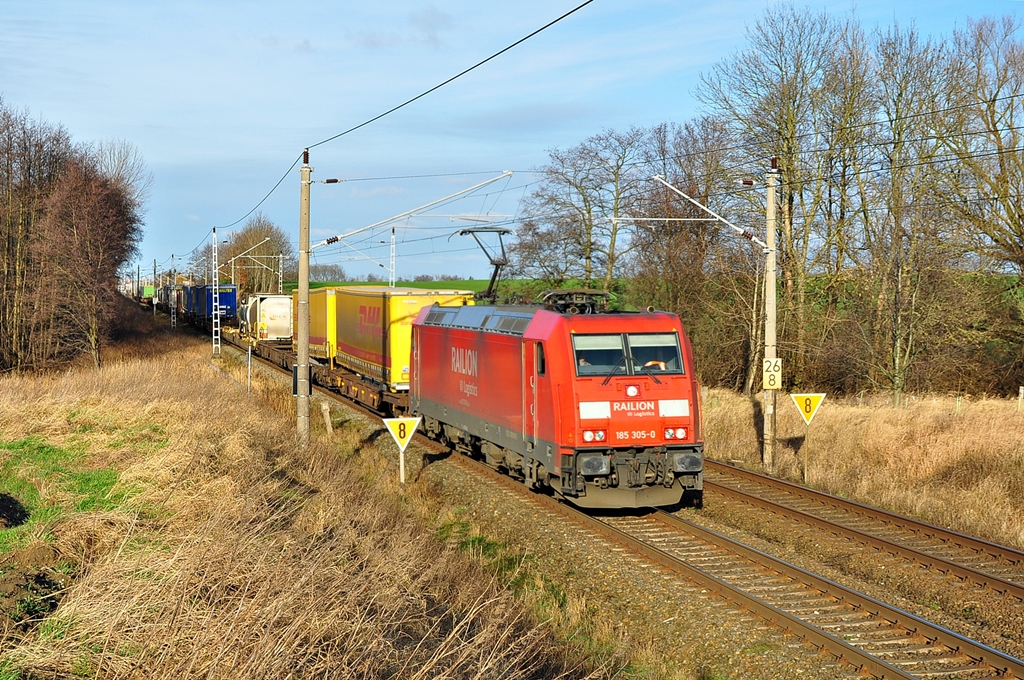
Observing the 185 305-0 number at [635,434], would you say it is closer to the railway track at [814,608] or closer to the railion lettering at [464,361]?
the railway track at [814,608]

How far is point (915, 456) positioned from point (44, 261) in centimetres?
3570

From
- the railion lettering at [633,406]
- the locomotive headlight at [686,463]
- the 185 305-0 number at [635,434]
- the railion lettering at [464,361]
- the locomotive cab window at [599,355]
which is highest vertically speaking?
the locomotive cab window at [599,355]

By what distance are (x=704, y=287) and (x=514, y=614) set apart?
28832 millimetres

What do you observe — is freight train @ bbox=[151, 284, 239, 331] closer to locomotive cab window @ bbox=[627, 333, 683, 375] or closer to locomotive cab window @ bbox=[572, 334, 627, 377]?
locomotive cab window @ bbox=[572, 334, 627, 377]

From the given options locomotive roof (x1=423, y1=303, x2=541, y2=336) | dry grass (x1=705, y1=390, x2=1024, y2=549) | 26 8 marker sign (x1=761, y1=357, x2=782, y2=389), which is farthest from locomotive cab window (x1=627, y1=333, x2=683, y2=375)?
26 8 marker sign (x1=761, y1=357, x2=782, y2=389)

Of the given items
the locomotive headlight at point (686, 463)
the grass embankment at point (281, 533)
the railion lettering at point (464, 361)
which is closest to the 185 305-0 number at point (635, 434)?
the locomotive headlight at point (686, 463)

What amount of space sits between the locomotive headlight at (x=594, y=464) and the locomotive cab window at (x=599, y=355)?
1.19 metres

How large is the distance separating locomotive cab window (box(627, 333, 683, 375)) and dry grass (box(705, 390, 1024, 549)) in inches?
190

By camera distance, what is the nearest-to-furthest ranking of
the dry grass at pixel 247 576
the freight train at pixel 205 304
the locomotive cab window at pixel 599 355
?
the dry grass at pixel 247 576 < the locomotive cab window at pixel 599 355 < the freight train at pixel 205 304

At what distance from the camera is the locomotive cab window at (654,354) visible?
1342 centimetres

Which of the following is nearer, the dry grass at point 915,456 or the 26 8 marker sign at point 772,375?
the dry grass at point 915,456

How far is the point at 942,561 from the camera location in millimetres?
11250

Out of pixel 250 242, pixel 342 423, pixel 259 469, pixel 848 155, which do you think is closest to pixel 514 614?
pixel 259 469

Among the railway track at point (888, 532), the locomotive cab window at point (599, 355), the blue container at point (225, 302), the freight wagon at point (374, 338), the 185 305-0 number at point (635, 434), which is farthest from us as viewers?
the blue container at point (225, 302)
